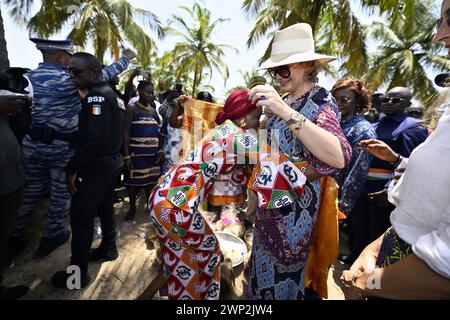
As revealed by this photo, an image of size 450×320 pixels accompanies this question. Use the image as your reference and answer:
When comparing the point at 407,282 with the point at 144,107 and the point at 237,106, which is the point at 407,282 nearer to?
the point at 237,106

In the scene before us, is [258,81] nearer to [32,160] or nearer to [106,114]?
[106,114]

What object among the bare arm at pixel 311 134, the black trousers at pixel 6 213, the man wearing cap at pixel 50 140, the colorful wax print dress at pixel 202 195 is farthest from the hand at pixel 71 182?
the bare arm at pixel 311 134

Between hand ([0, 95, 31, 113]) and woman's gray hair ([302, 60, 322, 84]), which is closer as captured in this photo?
woman's gray hair ([302, 60, 322, 84])

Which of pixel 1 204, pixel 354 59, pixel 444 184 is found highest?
pixel 354 59

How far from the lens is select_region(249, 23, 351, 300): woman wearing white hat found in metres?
1.49

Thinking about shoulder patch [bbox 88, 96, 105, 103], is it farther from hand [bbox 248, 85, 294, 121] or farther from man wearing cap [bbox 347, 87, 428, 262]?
man wearing cap [bbox 347, 87, 428, 262]

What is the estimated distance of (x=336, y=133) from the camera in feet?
4.56

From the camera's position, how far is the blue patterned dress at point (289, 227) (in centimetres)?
152

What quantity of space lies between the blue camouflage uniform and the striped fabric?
364cm

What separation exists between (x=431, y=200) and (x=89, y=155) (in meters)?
2.42

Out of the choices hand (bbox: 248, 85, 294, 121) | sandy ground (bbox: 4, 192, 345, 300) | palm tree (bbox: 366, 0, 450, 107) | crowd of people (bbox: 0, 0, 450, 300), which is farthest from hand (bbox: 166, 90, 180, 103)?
palm tree (bbox: 366, 0, 450, 107)

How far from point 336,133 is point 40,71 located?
310cm

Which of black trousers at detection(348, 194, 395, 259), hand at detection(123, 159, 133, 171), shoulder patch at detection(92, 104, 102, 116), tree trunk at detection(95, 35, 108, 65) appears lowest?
black trousers at detection(348, 194, 395, 259)
